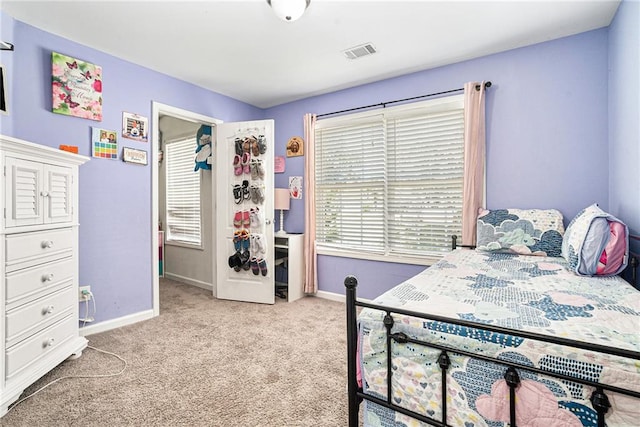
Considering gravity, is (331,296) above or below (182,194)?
below

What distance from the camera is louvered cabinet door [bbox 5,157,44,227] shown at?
1.62 m

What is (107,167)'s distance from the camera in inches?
108

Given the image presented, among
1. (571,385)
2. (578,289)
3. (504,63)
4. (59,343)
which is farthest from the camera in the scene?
(504,63)

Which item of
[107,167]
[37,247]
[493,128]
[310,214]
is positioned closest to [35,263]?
[37,247]

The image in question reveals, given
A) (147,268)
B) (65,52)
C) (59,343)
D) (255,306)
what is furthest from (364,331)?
A: (65,52)

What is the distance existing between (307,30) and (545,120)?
6.84ft

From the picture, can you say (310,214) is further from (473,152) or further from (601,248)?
(601,248)

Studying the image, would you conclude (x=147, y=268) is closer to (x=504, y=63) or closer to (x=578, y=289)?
(x=578, y=289)

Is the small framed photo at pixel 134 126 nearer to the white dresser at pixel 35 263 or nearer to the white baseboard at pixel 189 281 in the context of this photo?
the white dresser at pixel 35 263

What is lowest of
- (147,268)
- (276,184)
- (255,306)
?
(255,306)

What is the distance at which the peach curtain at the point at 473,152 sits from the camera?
8.83 ft

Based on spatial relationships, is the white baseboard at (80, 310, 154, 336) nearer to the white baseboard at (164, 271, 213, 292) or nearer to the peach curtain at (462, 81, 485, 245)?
the white baseboard at (164, 271, 213, 292)

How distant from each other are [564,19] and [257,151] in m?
2.90

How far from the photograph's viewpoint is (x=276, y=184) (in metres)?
4.19
